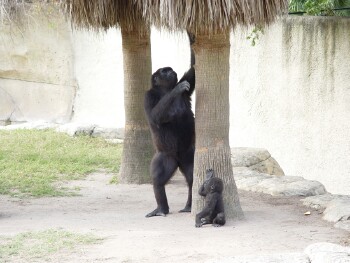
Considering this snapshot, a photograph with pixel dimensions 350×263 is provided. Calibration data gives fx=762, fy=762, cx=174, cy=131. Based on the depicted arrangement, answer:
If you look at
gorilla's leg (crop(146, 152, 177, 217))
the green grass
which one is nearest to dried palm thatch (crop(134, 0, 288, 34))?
gorilla's leg (crop(146, 152, 177, 217))

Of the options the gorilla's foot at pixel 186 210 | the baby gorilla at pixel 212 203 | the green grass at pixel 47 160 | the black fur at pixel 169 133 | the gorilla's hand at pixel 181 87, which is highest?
the gorilla's hand at pixel 181 87

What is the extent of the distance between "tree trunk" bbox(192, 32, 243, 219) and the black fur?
0.52 meters

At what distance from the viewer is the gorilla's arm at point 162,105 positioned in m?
8.29

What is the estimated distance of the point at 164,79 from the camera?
872cm

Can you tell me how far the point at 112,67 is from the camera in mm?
16766

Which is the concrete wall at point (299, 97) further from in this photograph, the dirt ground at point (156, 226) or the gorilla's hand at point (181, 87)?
the gorilla's hand at point (181, 87)

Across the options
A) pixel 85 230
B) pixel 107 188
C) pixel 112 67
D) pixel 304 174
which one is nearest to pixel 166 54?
pixel 112 67

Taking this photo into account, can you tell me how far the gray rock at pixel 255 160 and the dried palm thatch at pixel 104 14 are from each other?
8.92 feet

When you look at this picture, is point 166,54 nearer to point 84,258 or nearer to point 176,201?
point 176,201

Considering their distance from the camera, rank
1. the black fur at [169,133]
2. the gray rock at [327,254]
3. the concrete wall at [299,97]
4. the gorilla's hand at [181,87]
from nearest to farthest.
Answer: the gray rock at [327,254]
the gorilla's hand at [181,87]
the black fur at [169,133]
the concrete wall at [299,97]

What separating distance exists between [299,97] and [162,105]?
5.03 m

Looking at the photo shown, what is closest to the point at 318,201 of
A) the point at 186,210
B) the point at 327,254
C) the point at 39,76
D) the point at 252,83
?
the point at 186,210

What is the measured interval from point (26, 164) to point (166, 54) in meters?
4.57

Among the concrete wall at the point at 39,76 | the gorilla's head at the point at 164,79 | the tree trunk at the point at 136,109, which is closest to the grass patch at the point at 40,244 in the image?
the gorilla's head at the point at 164,79
